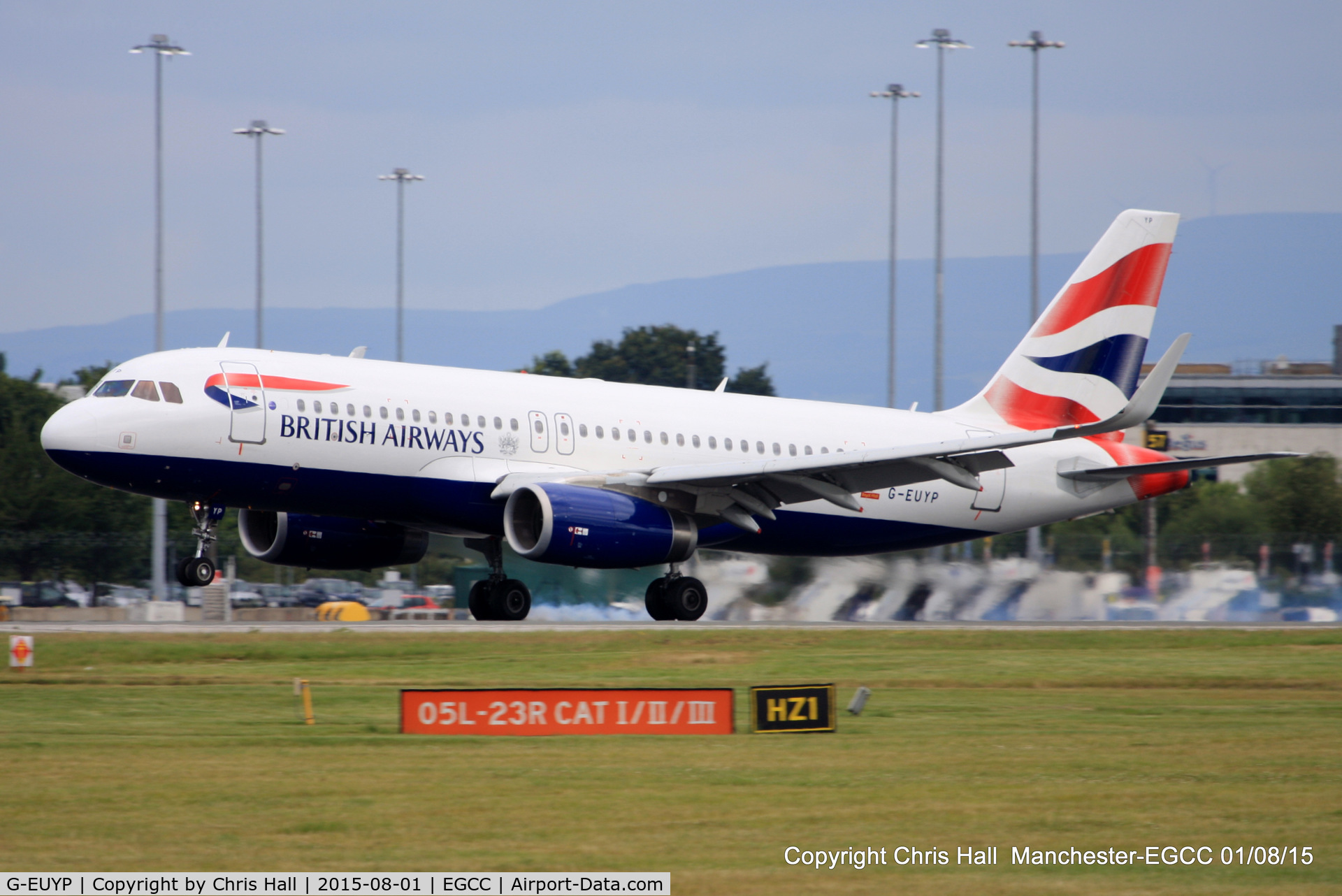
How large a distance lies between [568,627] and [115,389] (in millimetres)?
8265

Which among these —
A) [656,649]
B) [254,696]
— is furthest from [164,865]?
[656,649]

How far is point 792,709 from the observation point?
15.0 metres

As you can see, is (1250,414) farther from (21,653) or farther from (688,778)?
(688,778)

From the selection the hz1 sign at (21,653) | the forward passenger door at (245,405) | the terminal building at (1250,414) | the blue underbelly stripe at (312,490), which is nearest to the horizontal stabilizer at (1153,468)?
the blue underbelly stripe at (312,490)

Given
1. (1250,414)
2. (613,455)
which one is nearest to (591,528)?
(613,455)

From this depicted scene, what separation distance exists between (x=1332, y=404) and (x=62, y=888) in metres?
98.3

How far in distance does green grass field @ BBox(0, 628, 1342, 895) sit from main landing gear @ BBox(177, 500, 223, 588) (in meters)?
3.88

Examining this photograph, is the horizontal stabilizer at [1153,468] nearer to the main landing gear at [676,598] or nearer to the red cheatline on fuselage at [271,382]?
the main landing gear at [676,598]

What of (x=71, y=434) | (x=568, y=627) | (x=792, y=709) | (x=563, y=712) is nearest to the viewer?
(x=563, y=712)

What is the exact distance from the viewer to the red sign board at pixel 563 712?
1458 centimetres

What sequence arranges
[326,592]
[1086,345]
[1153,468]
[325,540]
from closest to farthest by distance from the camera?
[325,540] < [1153,468] < [1086,345] < [326,592]

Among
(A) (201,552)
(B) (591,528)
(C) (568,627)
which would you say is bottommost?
(C) (568,627)

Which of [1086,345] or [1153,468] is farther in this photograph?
[1086,345]

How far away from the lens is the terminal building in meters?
94.1
